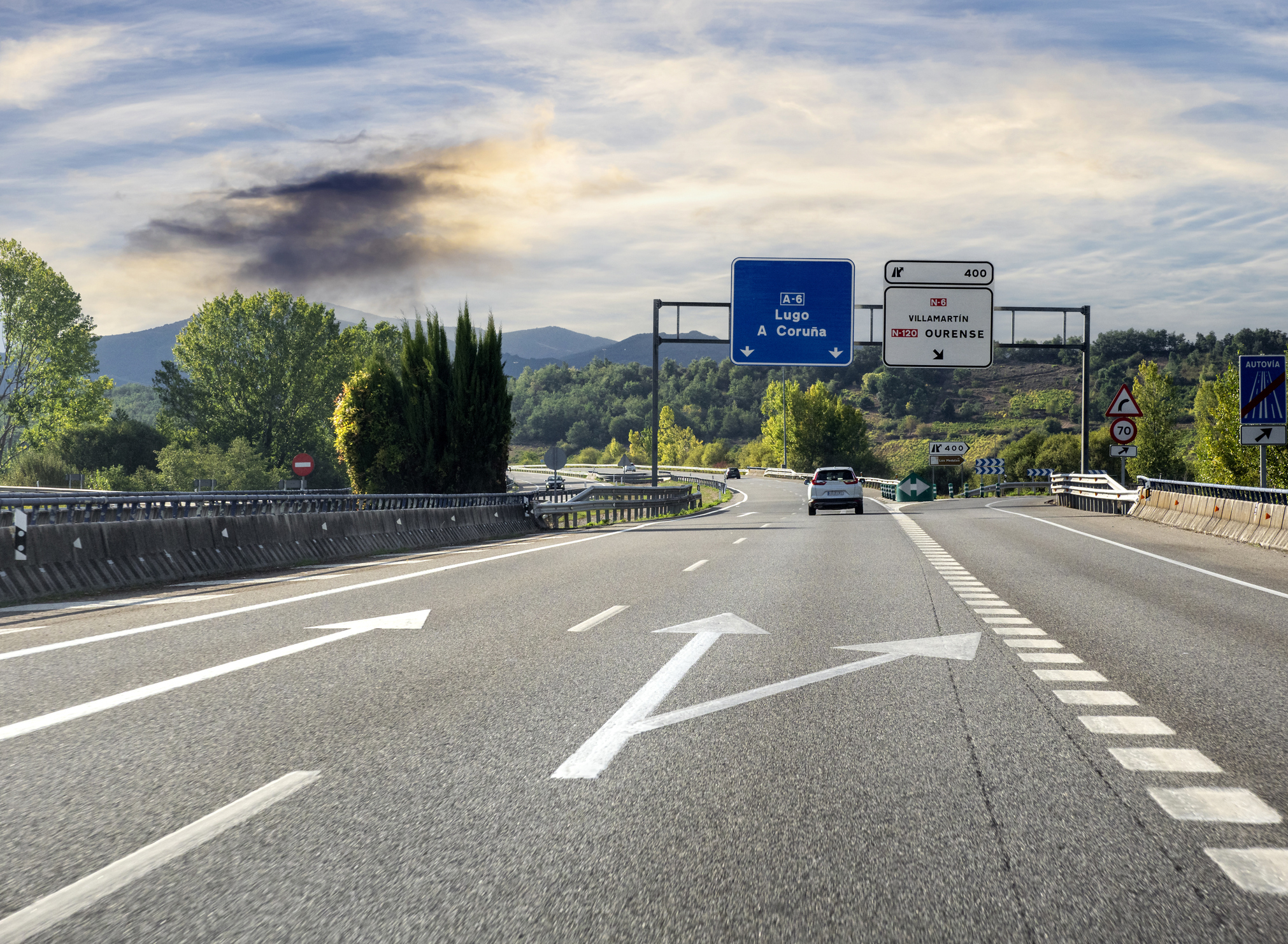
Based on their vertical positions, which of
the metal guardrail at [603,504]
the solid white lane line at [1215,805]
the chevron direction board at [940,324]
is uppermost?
the chevron direction board at [940,324]

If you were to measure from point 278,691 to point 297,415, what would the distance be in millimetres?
85245

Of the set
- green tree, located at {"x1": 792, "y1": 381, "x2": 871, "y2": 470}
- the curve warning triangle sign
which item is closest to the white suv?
the curve warning triangle sign

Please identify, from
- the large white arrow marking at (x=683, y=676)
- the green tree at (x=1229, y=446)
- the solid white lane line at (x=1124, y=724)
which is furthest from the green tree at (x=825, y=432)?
the solid white lane line at (x=1124, y=724)

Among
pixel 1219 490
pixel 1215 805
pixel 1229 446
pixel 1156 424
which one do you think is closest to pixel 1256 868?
pixel 1215 805

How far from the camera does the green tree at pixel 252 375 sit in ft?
281

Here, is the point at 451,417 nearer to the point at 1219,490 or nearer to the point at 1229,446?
the point at 1219,490

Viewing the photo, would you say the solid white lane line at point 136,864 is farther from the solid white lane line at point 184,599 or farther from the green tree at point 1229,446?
the green tree at point 1229,446

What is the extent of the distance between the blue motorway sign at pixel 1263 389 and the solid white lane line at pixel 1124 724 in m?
18.3

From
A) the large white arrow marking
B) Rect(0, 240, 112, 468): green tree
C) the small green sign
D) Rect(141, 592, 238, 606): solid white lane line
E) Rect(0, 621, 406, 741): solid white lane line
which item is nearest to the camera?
the large white arrow marking

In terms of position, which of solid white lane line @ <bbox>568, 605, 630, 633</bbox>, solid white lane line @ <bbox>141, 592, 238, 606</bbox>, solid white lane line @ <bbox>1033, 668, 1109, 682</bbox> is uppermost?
solid white lane line @ <bbox>1033, 668, 1109, 682</bbox>

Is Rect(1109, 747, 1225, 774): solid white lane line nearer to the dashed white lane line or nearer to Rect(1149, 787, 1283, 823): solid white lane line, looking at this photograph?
the dashed white lane line

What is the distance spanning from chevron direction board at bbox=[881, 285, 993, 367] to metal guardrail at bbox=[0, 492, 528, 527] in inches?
547

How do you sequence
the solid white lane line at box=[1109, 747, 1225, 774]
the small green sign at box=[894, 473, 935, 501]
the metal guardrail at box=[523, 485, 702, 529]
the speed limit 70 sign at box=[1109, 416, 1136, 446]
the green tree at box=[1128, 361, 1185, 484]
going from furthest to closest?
the green tree at box=[1128, 361, 1185, 484] → the small green sign at box=[894, 473, 935, 501] → the metal guardrail at box=[523, 485, 702, 529] → the speed limit 70 sign at box=[1109, 416, 1136, 446] → the solid white lane line at box=[1109, 747, 1225, 774]

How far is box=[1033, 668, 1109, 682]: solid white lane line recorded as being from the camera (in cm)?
722
